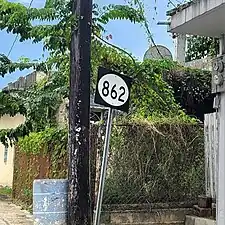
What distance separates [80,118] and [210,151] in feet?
9.89

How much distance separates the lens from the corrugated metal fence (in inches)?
372

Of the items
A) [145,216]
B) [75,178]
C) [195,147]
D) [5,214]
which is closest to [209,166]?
[195,147]

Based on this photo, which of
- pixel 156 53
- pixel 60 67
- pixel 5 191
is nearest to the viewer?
pixel 60 67

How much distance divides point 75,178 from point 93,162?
2.12 metres

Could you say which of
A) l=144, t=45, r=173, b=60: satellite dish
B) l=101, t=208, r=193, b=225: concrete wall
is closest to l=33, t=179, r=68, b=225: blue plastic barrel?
l=101, t=208, r=193, b=225: concrete wall

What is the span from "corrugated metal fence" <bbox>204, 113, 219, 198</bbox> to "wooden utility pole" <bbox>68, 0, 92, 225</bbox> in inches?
107

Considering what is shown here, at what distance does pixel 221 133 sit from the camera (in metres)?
6.10

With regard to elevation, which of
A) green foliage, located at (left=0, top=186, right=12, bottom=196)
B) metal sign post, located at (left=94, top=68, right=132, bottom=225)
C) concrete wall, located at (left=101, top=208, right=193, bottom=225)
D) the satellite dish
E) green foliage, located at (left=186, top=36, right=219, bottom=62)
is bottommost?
green foliage, located at (left=0, top=186, right=12, bottom=196)

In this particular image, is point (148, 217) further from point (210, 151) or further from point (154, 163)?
point (210, 151)

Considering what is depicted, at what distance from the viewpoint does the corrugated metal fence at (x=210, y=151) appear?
9461 mm

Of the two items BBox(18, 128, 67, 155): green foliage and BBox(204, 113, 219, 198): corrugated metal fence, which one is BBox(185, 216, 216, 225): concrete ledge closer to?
BBox(204, 113, 219, 198): corrugated metal fence

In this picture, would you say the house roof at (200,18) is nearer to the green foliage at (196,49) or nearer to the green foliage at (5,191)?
the green foliage at (196,49)

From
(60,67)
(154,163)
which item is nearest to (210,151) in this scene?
(154,163)

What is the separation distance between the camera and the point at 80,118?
7852 mm
